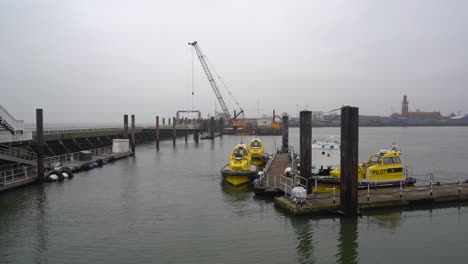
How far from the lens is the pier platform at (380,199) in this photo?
53.0 ft

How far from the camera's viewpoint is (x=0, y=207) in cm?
1867

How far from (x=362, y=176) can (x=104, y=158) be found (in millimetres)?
28822

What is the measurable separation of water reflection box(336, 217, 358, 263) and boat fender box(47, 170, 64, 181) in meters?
21.9

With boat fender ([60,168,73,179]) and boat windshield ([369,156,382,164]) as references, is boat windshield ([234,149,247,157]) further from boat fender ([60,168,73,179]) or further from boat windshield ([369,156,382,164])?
boat fender ([60,168,73,179])

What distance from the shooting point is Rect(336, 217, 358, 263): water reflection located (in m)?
12.7

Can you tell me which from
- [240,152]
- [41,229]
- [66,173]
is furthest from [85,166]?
[41,229]

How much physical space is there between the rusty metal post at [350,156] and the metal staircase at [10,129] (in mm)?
21940

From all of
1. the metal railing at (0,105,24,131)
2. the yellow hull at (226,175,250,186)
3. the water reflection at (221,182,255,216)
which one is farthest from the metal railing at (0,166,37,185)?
the yellow hull at (226,175,250,186)

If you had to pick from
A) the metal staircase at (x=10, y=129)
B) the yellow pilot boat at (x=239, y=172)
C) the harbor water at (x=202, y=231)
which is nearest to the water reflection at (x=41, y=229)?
the harbor water at (x=202, y=231)

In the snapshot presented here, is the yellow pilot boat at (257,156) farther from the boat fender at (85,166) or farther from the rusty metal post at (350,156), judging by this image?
the rusty metal post at (350,156)

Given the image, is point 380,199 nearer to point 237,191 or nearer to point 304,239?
point 304,239

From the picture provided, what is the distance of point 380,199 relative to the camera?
17.2 m

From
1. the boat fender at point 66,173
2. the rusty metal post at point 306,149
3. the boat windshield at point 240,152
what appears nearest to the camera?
the rusty metal post at point 306,149

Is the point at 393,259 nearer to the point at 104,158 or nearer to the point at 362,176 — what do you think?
the point at 362,176
